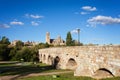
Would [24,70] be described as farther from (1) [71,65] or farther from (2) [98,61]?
(2) [98,61]

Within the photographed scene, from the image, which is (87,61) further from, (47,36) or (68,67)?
(47,36)

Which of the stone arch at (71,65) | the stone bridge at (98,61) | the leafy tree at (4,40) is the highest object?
the leafy tree at (4,40)

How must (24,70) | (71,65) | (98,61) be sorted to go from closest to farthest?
(98,61)
(71,65)
(24,70)

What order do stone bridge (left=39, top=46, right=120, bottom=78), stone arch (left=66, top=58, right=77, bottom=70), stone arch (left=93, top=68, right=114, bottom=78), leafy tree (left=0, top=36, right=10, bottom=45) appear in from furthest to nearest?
leafy tree (left=0, top=36, right=10, bottom=45) → stone arch (left=66, top=58, right=77, bottom=70) → stone arch (left=93, top=68, right=114, bottom=78) → stone bridge (left=39, top=46, right=120, bottom=78)

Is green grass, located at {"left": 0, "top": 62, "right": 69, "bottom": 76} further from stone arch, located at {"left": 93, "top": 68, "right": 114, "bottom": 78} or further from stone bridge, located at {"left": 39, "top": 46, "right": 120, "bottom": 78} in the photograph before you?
stone arch, located at {"left": 93, "top": 68, "right": 114, "bottom": 78}

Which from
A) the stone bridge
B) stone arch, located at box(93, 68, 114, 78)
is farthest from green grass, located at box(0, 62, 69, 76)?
stone arch, located at box(93, 68, 114, 78)

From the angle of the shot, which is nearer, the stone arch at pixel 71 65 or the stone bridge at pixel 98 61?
the stone bridge at pixel 98 61

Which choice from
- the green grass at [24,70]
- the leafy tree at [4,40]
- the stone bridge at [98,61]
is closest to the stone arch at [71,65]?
the green grass at [24,70]

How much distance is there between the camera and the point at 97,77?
19.0 metres

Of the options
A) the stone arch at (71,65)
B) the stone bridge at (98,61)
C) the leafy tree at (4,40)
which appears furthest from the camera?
the leafy tree at (4,40)

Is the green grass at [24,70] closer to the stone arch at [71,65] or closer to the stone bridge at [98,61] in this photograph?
the stone arch at [71,65]

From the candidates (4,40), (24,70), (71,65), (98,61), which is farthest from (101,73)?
(4,40)

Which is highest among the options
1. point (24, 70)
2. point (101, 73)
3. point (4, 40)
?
point (4, 40)

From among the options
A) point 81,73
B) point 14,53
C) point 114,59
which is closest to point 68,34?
point 14,53
